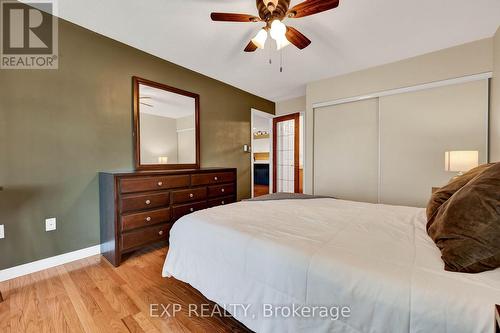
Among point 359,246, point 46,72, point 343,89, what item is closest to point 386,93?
point 343,89

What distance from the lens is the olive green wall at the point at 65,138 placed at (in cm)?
189

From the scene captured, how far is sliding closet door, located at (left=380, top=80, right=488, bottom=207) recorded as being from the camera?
2602mm

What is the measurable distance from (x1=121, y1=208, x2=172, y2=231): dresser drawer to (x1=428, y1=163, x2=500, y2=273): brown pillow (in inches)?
93.7

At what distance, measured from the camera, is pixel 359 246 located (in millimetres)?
1062

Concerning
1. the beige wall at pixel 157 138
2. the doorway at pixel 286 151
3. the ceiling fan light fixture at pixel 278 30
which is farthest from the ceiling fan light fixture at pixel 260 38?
the doorway at pixel 286 151

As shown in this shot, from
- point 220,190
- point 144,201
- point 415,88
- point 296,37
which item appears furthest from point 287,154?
point 144,201

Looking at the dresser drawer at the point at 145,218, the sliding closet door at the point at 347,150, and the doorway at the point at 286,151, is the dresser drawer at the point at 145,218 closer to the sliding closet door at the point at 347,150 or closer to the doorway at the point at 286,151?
the doorway at the point at 286,151

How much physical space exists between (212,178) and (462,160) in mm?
2894

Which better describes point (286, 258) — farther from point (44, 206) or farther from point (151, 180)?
point (44, 206)

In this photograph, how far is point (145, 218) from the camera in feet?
7.48

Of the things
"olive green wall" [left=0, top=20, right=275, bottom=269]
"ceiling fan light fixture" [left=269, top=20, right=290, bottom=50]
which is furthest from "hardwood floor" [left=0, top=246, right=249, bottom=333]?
"ceiling fan light fixture" [left=269, top=20, right=290, bottom=50]

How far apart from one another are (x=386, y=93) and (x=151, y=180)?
3.48 meters

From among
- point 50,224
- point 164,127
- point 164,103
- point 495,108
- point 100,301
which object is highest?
point 164,103

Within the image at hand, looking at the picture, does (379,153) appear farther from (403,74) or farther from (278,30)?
(278,30)
